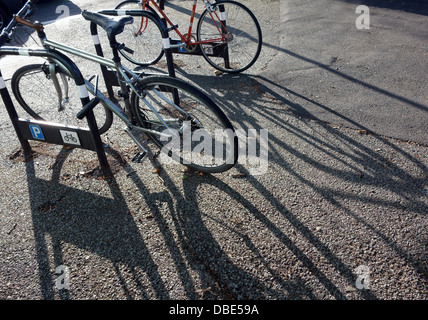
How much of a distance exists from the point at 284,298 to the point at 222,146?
192 centimetres

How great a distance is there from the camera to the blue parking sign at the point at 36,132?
3.71m

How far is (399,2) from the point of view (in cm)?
857

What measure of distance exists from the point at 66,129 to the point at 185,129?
1.18 m

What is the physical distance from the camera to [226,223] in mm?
3109

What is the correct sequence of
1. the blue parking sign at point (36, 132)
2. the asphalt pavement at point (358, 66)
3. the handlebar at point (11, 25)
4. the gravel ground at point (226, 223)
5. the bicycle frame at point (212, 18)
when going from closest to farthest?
the gravel ground at point (226, 223) → the handlebar at point (11, 25) → the blue parking sign at point (36, 132) → the asphalt pavement at point (358, 66) → the bicycle frame at point (212, 18)

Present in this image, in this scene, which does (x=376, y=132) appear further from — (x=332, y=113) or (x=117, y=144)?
(x=117, y=144)

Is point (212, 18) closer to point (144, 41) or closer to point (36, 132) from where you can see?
point (144, 41)

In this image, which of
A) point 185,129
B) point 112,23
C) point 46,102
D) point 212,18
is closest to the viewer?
point 112,23

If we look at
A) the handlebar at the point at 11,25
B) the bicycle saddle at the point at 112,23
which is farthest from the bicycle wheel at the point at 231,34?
the handlebar at the point at 11,25

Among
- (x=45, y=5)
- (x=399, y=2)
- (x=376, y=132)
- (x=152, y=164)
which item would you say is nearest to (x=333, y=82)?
(x=376, y=132)

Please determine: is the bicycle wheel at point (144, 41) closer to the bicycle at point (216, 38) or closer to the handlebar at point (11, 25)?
the bicycle at point (216, 38)

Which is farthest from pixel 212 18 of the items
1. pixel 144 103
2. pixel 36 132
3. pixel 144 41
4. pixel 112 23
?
pixel 36 132

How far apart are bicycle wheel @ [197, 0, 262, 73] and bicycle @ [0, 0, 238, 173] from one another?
171 centimetres

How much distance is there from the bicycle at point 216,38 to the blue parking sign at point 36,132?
2260 millimetres
